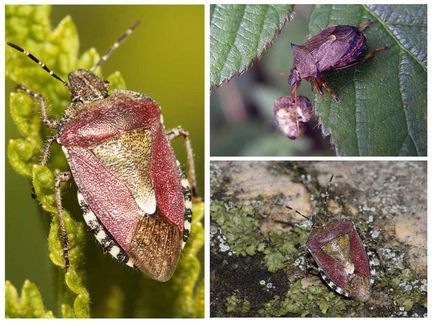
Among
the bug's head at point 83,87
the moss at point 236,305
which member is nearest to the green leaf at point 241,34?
the bug's head at point 83,87

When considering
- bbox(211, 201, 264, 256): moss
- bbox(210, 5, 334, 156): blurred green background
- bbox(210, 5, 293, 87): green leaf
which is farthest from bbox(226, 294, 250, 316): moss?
bbox(210, 5, 293, 87): green leaf

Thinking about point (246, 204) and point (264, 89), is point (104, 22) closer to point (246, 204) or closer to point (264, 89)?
point (264, 89)

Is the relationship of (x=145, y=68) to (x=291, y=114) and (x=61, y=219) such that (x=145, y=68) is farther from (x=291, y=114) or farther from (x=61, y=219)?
(x=61, y=219)

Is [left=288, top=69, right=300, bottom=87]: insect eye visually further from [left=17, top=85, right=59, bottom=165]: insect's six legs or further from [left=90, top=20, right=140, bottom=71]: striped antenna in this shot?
[left=17, top=85, right=59, bottom=165]: insect's six legs

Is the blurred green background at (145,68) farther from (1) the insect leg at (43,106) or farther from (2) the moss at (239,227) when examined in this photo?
(1) the insect leg at (43,106)

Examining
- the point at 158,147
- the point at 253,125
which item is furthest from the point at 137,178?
the point at 253,125

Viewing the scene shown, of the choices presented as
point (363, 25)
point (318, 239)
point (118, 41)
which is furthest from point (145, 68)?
point (318, 239)
